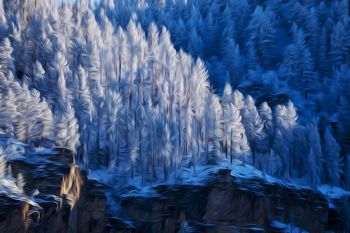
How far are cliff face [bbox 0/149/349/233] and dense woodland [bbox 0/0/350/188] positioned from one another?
197 inches

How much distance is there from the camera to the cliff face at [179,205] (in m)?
52.9

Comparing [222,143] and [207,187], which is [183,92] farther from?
[207,187]

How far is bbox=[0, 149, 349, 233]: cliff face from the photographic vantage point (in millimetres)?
52938

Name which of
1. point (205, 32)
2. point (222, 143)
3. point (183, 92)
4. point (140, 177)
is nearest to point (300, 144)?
point (222, 143)

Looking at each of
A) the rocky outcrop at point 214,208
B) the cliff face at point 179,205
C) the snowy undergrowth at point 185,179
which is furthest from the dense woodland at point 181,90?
the cliff face at point 179,205

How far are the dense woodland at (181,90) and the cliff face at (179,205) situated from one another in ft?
16.4

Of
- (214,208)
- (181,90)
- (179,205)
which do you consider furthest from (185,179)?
(181,90)

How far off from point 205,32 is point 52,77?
145ft

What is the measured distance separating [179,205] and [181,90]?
24470 mm

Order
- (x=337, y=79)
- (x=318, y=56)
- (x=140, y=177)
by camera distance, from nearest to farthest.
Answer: (x=140, y=177), (x=337, y=79), (x=318, y=56)

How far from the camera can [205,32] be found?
4498 inches

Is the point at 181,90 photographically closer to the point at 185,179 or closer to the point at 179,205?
the point at 185,179

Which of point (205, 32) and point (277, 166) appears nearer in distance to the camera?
point (277, 166)

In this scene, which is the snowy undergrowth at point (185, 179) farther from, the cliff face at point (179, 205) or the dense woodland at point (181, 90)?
the dense woodland at point (181, 90)
